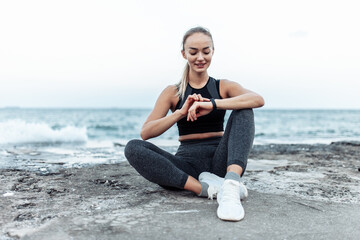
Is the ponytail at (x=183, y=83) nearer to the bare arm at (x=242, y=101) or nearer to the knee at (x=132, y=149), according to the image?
the bare arm at (x=242, y=101)

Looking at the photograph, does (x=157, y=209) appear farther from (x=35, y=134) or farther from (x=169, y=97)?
(x=35, y=134)

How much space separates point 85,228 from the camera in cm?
204

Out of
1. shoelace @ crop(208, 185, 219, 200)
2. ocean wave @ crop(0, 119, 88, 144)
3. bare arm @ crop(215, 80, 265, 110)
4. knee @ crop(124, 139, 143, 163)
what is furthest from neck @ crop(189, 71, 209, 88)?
ocean wave @ crop(0, 119, 88, 144)

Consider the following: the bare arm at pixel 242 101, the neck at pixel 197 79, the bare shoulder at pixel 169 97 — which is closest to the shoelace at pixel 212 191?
the bare arm at pixel 242 101

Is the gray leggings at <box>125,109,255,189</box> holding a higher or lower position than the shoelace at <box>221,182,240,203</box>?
higher

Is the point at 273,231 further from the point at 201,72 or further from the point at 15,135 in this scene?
the point at 15,135

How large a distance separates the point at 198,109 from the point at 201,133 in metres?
0.35

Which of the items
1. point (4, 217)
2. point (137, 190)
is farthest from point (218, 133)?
point (4, 217)

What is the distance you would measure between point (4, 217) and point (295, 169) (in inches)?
144

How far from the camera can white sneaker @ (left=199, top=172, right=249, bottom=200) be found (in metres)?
2.68

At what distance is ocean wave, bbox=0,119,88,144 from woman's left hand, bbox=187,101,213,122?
8864 millimetres

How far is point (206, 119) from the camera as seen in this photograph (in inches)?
120

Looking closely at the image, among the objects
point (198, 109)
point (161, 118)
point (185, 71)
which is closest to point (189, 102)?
point (198, 109)

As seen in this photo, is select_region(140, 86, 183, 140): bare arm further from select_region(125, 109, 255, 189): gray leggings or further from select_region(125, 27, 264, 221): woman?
select_region(125, 109, 255, 189): gray leggings
